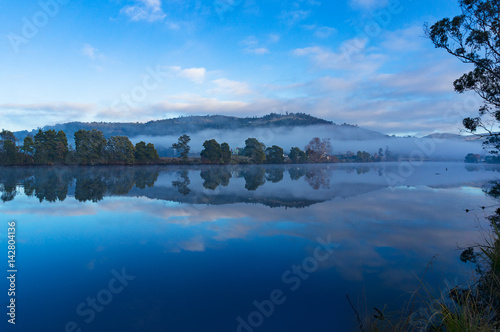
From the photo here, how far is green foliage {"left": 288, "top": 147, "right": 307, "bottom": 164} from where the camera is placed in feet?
382

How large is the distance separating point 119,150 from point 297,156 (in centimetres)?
7651

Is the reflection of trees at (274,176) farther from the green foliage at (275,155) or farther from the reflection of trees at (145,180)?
the green foliage at (275,155)

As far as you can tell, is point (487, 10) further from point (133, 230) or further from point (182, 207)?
point (133, 230)

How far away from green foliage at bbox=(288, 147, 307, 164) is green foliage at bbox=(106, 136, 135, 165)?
7019cm

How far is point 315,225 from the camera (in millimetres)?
12797

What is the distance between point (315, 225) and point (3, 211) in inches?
731

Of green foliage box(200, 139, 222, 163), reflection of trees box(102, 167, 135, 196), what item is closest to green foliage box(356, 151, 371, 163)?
green foliage box(200, 139, 222, 163)

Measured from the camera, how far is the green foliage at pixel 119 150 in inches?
2889

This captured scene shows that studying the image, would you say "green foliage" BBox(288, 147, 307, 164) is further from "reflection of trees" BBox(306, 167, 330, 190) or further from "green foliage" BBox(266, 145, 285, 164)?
"reflection of trees" BBox(306, 167, 330, 190)

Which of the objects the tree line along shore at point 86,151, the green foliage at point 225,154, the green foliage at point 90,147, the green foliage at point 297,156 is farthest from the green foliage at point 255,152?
the green foliage at point 90,147

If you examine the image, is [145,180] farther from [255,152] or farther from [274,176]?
[255,152]

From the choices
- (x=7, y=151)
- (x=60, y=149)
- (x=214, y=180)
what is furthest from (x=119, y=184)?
(x=7, y=151)

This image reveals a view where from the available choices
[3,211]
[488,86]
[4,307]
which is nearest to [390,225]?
[488,86]

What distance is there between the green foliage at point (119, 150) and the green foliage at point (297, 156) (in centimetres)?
7019
